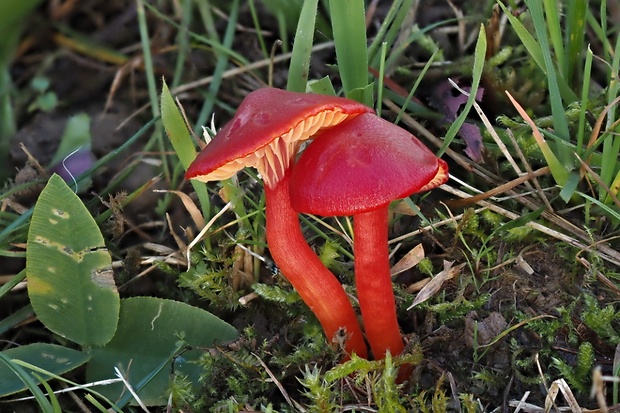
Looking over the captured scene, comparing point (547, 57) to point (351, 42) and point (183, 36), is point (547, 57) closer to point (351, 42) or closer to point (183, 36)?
point (351, 42)

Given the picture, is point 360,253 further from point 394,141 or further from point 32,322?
point 32,322

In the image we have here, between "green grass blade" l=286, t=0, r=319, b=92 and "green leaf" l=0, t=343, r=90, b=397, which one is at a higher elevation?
"green grass blade" l=286, t=0, r=319, b=92

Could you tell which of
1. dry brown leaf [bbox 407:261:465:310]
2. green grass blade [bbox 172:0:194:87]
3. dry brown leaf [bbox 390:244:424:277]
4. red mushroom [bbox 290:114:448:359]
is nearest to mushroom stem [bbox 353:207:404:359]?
red mushroom [bbox 290:114:448:359]

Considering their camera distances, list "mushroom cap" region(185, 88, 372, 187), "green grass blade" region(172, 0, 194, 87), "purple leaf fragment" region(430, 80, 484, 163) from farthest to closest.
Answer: "green grass blade" region(172, 0, 194, 87) → "purple leaf fragment" region(430, 80, 484, 163) → "mushroom cap" region(185, 88, 372, 187)

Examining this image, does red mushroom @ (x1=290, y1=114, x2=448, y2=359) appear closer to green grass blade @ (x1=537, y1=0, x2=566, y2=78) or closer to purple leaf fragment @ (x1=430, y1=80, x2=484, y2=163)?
purple leaf fragment @ (x1=430, y1=80, x2=484, y2=163)

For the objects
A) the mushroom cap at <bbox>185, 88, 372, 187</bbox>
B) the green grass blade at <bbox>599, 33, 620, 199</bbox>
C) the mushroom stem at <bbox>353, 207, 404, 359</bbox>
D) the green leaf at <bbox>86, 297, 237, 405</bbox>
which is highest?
the mushroom cap at <bbox>185, 88, 372, 187</bbox>

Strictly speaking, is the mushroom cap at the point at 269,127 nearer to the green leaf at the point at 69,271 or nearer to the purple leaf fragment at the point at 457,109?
the green leaf at the point at 69,271
